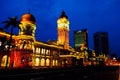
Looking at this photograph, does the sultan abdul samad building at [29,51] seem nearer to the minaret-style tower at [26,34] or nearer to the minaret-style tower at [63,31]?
the minaret-style tower at [26,34]

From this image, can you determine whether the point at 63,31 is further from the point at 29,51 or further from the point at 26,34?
the point at 29,51

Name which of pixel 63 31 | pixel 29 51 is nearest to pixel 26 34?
pixel 29 51

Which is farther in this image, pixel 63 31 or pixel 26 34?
pixel 63 31

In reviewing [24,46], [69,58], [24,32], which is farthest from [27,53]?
[69,58]

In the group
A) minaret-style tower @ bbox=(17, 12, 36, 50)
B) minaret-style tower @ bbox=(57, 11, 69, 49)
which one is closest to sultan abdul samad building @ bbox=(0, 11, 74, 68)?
minaret-style tower @ bbox=(17, 12, 36, 50)

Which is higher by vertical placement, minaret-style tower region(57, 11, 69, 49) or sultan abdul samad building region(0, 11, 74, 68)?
minaret-style tower region(57, 11, 69, 49)

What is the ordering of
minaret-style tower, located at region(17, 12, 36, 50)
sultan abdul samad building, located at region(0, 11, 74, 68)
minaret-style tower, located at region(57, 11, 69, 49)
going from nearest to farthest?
sultan abdul samad building, located at region(0, 11, 74, 68) → minaret-style tower, located at region(17, 12, 36, 50) → minaret-style tower, located at region(57, 11, 69, 49)

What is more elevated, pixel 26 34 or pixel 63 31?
pixel 63 31

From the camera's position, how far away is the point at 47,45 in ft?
224

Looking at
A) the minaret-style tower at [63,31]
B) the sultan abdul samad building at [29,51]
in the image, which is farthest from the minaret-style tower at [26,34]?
the minaret-style tower at [63,31]

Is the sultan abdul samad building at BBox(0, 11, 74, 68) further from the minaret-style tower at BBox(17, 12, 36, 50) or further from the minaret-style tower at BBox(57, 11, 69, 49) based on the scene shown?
the minaret-style tower at BBox(57, 11, 69, 49)

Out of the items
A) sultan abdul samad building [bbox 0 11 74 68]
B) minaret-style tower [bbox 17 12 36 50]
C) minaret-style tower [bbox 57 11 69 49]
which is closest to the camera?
sultan abdul samad building [bbox 0 11 74 68]

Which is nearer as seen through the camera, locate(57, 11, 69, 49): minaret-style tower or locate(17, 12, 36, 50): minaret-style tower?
locate(17, 12, 36, 50): minaret-style tower

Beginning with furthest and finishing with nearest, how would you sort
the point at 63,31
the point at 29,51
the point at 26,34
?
the point at 63,31 < the point at 26,34 < the point at 29,51
